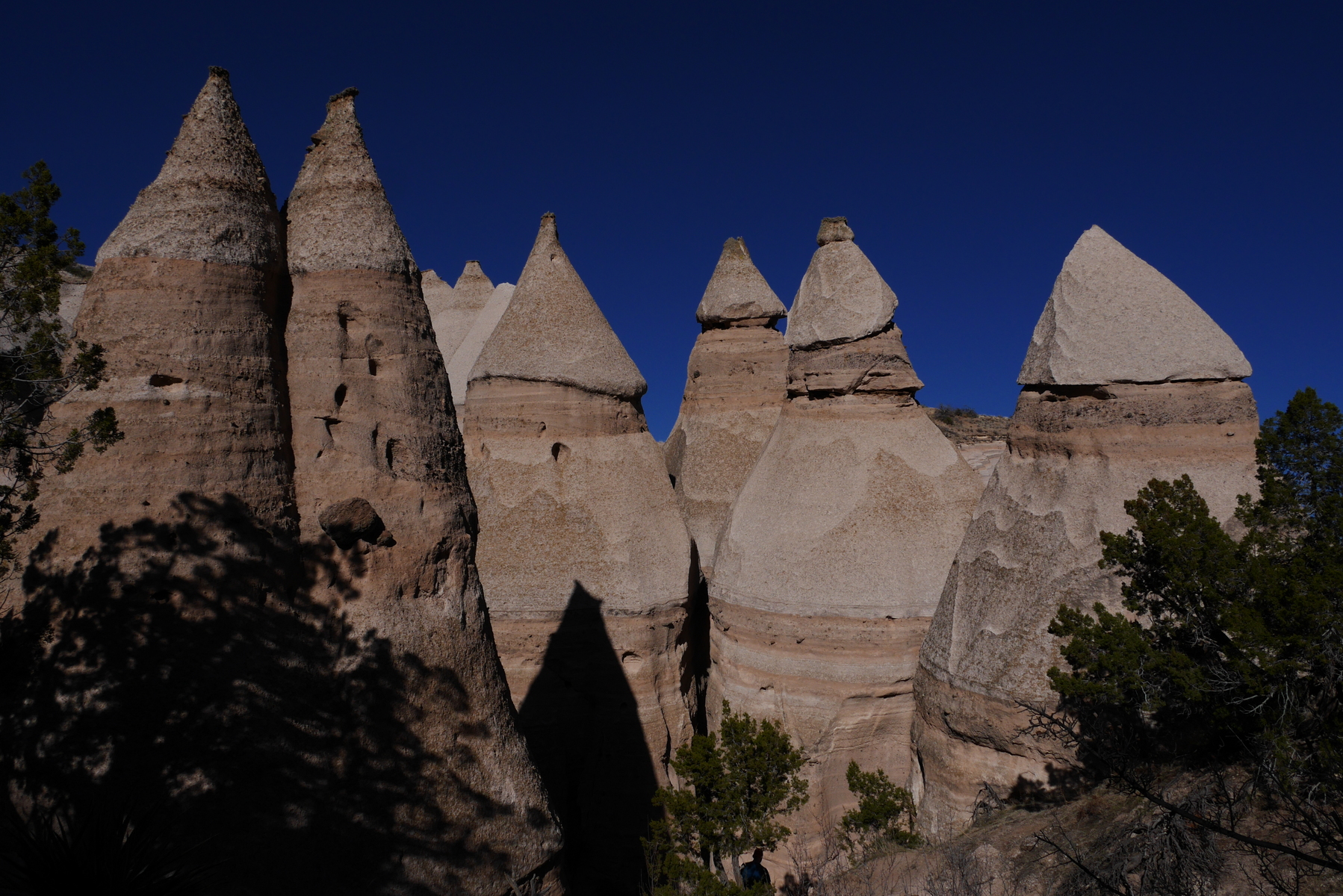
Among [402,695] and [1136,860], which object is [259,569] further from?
[1136,860]

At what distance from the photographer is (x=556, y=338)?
469 inches

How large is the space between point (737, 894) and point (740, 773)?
1428 mm

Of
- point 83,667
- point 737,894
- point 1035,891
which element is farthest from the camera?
point 737,894

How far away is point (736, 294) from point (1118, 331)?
893cm

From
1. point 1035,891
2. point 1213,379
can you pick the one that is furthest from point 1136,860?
point 1213,379

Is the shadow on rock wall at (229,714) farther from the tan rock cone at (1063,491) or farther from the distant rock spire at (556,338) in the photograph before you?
the distant rock spire at (556,338)

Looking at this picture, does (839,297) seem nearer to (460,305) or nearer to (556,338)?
(556,338)

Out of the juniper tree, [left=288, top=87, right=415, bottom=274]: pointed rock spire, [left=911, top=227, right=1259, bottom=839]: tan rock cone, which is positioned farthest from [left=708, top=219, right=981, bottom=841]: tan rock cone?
the juniper tree

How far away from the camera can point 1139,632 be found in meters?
6.54

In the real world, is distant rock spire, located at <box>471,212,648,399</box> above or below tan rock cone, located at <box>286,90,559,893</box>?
above

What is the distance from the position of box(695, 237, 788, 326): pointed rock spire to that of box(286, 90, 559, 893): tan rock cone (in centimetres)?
1010

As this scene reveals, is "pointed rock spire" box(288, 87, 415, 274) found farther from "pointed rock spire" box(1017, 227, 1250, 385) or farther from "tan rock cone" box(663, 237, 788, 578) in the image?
"tan rock cone" box(663, 237, 788, 578)

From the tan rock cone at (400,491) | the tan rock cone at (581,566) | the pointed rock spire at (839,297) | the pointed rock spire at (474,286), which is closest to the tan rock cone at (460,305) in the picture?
the pointed rock spire at (474,286)

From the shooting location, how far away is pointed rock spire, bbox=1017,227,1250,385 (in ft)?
26.7
